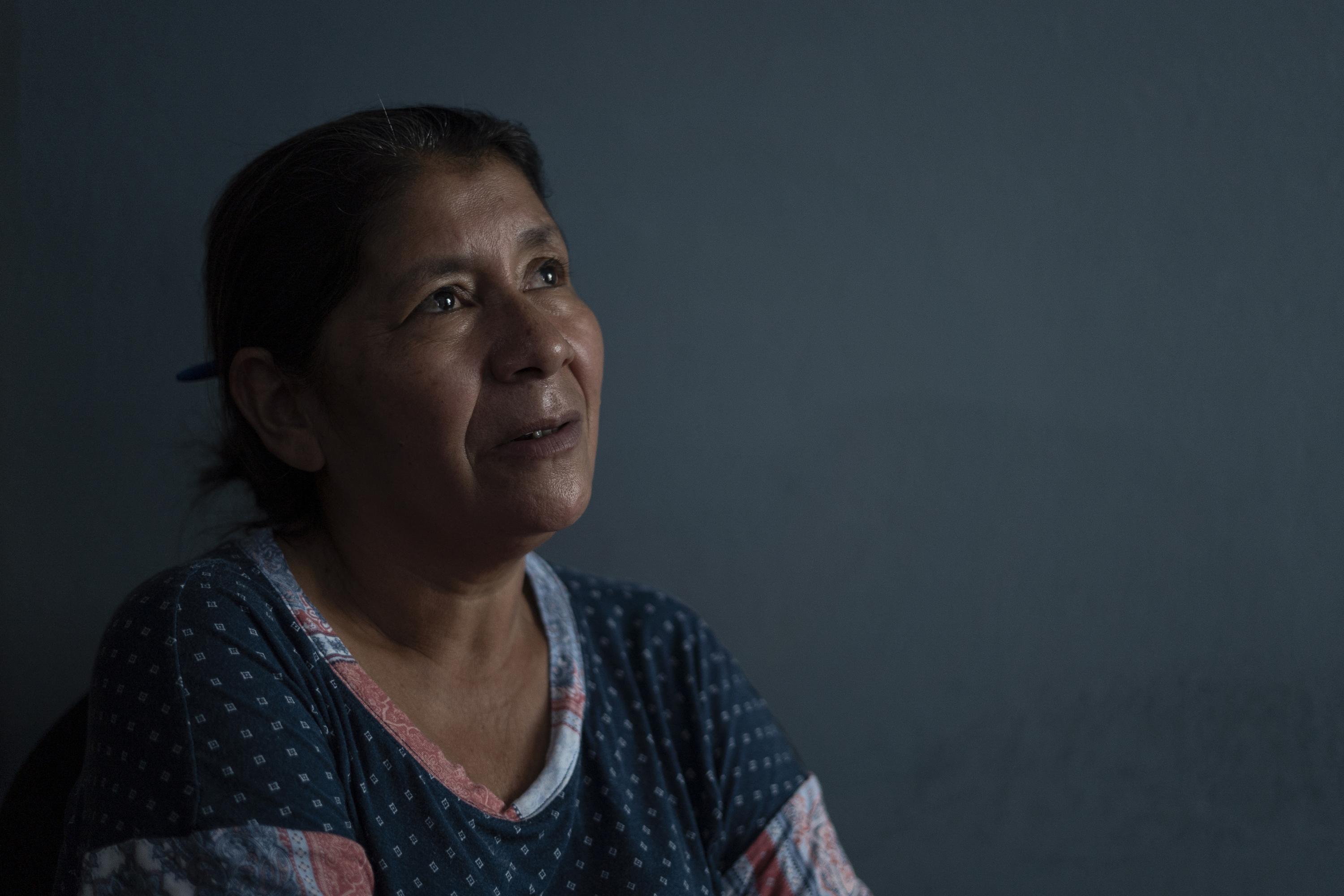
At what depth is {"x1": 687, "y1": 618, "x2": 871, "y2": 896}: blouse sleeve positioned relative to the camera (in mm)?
1271

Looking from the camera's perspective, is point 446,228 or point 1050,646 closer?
point 446,228

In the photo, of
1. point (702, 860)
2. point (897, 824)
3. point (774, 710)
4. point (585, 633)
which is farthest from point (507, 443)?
point (897, 824)

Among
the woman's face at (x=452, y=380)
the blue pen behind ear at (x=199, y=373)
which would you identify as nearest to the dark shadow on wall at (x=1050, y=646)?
the woman's face at (x=452, y=380)

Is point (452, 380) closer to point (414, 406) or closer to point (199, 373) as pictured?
point (414, 406)

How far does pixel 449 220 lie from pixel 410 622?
492 millimetres

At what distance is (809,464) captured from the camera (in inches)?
63.4

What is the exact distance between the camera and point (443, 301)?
115cm

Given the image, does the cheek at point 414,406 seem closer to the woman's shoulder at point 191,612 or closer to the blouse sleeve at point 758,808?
the woman's shoulder at point 191,612

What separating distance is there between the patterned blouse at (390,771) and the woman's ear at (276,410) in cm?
11

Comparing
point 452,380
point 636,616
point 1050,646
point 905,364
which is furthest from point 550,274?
point 1050,646

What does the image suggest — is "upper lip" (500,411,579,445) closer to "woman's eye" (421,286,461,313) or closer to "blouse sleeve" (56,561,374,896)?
"woman's eye" (421,286,461,313)

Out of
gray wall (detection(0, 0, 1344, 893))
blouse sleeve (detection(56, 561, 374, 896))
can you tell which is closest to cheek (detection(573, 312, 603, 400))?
gray wall (detection(0, 0, 1344, 893))

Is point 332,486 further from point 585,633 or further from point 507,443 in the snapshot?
point 585,633

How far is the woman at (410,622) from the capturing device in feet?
3.16
